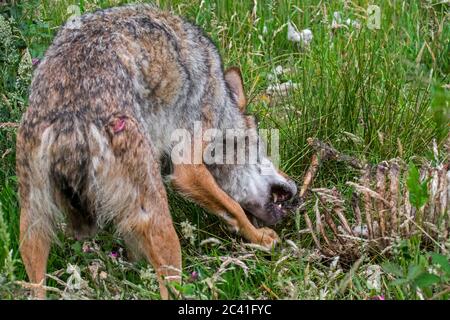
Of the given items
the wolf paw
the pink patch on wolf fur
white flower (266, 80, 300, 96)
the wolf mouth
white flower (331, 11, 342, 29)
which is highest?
the pink patch on wolf fur

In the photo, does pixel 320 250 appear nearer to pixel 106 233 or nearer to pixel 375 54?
pixel 106 233

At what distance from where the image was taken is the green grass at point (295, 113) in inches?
176

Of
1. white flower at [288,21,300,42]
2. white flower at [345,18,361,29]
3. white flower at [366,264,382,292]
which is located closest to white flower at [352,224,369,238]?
white flower at [366,264,382,292]

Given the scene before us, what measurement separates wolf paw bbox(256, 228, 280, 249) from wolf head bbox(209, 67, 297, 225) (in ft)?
0.36

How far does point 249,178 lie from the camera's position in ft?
17.8

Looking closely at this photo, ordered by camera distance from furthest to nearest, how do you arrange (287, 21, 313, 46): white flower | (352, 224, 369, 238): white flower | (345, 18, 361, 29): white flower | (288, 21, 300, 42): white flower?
(288, 21, 300, 42): white flower → (287, 21, 313, 46): white flower → (345, 18, 361, 29): white flower → (352, 224, 369, 238): white flower

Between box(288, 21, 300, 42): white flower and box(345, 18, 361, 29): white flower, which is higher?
box(345, 18, 361, 29): white flower

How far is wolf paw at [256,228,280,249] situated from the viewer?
16.7ft

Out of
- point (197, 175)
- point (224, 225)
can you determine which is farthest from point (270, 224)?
point (197, 175)

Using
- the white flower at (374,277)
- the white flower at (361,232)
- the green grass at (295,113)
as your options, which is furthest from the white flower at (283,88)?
the white flower at (374,277)

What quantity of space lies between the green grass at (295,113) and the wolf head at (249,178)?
16cm

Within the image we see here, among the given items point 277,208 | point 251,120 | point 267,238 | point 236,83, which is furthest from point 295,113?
point 267,238

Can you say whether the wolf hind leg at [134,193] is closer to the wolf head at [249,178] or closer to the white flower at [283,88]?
the wolf head at [249,178]

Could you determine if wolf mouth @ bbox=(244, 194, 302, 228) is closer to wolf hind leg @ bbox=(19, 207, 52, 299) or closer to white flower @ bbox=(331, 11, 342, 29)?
wolf hind leg @ bbox=(19, 207, 52, 299)
